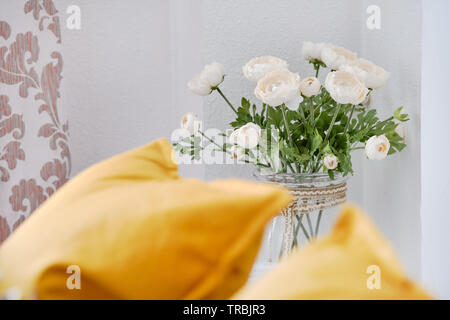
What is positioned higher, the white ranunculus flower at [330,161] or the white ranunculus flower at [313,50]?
the white ranunculus flower at [313,50]

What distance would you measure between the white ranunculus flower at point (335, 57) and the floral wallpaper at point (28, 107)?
94cm

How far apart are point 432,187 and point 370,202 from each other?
2.14ft

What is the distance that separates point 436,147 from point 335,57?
1.39ft

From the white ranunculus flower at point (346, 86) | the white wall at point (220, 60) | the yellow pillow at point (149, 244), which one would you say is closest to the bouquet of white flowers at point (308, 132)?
the white ranunculus flower at point (346, 86)

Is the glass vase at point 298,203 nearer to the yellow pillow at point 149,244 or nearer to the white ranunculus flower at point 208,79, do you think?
the white ranunculus flower at point 208,79

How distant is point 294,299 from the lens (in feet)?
1.13

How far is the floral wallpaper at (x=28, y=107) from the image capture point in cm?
155

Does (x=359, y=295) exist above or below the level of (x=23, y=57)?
below

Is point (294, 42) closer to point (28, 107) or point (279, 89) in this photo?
point (279, 89)

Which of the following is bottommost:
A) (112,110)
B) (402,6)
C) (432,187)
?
(432,187)

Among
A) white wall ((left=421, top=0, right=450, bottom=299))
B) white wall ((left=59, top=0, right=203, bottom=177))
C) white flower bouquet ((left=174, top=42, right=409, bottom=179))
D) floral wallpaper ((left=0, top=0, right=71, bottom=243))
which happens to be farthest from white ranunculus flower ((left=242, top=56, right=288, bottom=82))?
floral wallpaper ((left=0, top=0, right=71, bottom=243))

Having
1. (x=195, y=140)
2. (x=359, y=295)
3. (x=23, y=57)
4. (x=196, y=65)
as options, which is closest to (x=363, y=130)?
(x=195, y=140)

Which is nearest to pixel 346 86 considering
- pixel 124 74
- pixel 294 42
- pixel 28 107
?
pixel 294 42

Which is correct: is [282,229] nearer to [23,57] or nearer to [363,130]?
[363,130]
